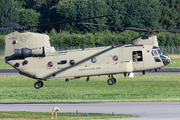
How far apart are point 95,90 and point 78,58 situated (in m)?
25.1

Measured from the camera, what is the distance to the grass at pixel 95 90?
57750 millimetres

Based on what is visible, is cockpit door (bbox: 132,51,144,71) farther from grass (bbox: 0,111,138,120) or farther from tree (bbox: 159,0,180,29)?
tree (bbox: 159,0,180,29)

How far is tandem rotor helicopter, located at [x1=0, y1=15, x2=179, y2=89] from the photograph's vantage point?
3859cm

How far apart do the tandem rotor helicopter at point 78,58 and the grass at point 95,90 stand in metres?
17.7

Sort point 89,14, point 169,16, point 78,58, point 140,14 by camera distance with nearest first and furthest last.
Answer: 1. point 78,58
2. point 89,14
3. point 140,14
4. point 169,16

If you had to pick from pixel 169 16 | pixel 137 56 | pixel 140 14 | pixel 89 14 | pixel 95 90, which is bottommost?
pixel 95 90

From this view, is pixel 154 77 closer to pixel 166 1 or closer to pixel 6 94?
pixel 6 94

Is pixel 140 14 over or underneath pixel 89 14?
over

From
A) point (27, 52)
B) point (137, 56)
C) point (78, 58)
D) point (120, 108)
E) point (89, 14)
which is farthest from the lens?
point (89, 14)

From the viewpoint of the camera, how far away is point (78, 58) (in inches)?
1543

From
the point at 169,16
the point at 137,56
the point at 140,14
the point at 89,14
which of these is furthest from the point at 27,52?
the point at 169,16

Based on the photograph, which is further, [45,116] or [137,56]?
[45,116]

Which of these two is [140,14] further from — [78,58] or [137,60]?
[78,58]

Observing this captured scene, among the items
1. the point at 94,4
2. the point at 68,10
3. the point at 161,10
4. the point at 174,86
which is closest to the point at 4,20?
the point at 68,10
